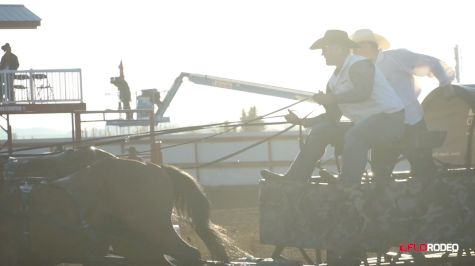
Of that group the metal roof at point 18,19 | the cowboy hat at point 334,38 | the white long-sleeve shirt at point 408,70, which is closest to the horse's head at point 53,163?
the cowboy hat at point 334,38

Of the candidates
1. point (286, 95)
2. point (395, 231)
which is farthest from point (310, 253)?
point (286, 95)

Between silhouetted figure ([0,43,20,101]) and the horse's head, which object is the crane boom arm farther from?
the horse's head

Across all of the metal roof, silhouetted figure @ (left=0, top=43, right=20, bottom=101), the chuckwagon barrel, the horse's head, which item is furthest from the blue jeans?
the metal roof

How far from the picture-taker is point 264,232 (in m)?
7.12

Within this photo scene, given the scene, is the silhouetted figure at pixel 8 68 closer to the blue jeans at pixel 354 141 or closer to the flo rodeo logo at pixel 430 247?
the blue jeans at pixel 354 141

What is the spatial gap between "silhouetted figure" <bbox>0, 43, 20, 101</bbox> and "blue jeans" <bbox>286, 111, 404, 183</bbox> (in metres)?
14.9

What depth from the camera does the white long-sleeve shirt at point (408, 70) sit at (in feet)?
25.5

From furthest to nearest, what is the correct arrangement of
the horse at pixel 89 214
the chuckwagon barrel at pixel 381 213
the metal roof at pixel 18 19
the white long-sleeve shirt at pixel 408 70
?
1. the metal roof at pixel 18 19
2. the white long-sleeve shirt at pixel 408 70
3. the horse at pixel 89 214
4. the chuckwagon barrel at pixel 381 213

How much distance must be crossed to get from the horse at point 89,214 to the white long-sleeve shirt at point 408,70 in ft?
6.80

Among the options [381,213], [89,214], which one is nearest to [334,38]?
[381,213]

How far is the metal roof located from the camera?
2256 cm

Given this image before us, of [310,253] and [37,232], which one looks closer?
[37,232]

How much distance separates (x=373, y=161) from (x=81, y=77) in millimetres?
14669

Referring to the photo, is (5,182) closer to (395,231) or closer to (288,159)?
(395,231)
